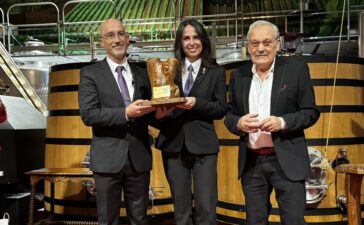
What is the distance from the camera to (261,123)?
2.22 m

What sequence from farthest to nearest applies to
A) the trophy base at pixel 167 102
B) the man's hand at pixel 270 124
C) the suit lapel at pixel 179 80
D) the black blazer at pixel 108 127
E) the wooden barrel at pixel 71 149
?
the wooden barrel at pixel 71 149 < the suit lapel at pixel 179 80 < the black blazer at pixel 108 127 < the trophy base at pixel 167 102 < the man's hand at pixel 270 124

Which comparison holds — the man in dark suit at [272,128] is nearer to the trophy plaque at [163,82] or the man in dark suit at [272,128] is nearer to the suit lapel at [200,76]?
the suit lapel at [200,76]

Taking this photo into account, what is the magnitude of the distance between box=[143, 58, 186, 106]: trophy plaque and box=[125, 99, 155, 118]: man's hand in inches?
1.4

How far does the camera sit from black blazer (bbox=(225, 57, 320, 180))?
7.55 ft

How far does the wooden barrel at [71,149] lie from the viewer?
13.4 ft

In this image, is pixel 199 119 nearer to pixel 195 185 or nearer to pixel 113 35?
pixel 195 185

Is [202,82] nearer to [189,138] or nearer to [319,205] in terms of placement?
[189,138]

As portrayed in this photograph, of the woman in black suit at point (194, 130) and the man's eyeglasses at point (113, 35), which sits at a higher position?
the man's eyeglasses at point (113, 35)

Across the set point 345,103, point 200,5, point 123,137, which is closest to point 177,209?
point 123,137

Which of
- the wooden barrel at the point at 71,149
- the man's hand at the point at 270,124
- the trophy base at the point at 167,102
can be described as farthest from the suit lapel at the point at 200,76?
the wooden barrel at the point at 71,149

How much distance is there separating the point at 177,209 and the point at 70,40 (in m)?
8.44

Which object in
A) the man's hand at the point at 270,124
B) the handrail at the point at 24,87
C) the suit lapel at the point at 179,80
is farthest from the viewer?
the handrail at the point at 24,87

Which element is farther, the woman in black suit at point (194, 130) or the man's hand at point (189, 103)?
the woman in black suit at point (194, 130)

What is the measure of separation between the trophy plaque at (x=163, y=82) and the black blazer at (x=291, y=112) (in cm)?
34
